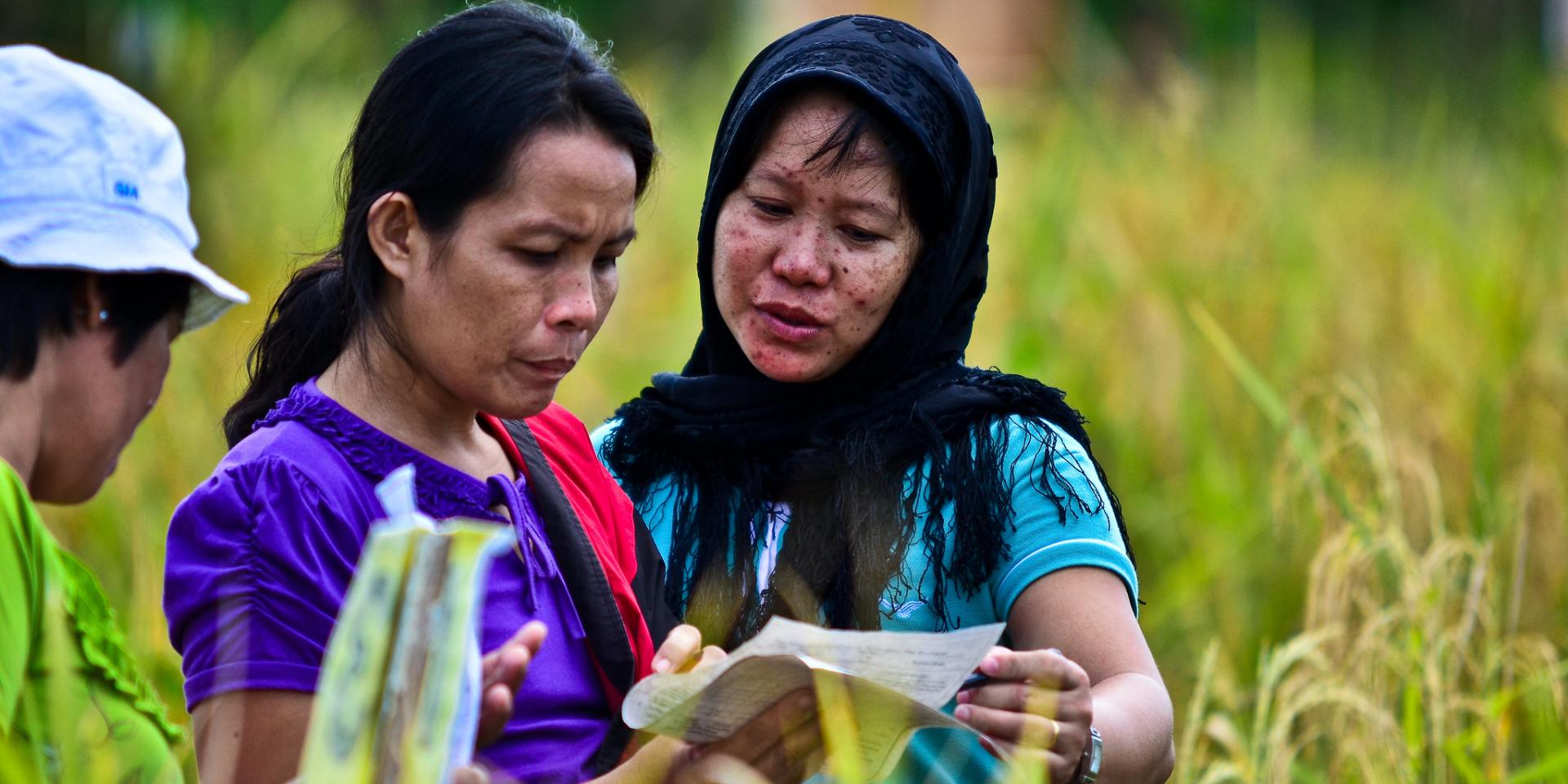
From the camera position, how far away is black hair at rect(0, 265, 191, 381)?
5.63 ft

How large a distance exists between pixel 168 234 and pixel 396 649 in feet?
3.16

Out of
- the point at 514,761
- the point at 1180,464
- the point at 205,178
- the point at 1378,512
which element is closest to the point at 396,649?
the point at 514,761

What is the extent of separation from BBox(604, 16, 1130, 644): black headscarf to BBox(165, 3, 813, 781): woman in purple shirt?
0.44 metres

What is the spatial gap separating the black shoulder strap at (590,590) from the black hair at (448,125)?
0.28 m

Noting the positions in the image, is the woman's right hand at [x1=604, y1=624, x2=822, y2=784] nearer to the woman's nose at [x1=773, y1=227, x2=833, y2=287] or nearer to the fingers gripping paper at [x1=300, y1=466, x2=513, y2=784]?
the fingers gripping paper at [x1=300, y1=466, x2=513, y2=784]

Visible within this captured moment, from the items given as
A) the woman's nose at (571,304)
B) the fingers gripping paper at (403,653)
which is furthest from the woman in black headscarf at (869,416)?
the fingers gripping paper at (403,653)

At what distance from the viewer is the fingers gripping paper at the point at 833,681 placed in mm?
1398

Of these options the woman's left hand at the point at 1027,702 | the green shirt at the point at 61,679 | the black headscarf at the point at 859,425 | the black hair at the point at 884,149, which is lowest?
the green shirt at the point at 61,679

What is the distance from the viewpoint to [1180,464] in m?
4.19

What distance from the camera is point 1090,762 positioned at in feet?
5.98

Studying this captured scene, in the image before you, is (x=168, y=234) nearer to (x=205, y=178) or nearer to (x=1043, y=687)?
(x=1043, y=687)

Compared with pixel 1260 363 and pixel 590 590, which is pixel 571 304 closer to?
pixel 590 590

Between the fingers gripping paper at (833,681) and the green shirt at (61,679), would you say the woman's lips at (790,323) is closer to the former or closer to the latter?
the fingers gripping paper at (833,681)

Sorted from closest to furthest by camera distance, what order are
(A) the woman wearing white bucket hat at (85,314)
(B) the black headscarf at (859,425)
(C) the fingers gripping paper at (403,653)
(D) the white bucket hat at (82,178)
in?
(C) the fingers gripping paper at (403,653), (A) the woman wearing white bucket hat at (85,314), (D) the white bucket hat at (82,178), (B) the black headscarf at (859,425)
